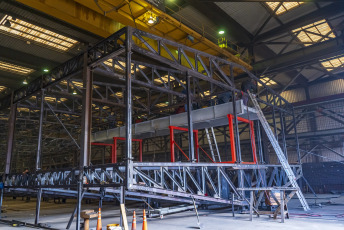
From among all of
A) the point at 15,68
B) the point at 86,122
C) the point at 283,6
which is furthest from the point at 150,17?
the point at 15,68

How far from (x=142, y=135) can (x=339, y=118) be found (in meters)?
16.7

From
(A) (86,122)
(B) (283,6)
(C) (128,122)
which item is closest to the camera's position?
(C) (128,122)

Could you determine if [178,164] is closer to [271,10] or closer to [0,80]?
[271,10]

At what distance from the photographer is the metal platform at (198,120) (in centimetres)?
1392

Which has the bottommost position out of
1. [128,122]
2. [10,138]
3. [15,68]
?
[128,122]

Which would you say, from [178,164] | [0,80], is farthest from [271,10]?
[0,80]

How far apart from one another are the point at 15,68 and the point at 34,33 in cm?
518

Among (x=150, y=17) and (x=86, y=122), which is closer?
(x=86, y=122)

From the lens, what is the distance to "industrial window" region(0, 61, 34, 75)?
19.0 meters

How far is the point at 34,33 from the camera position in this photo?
630 inches

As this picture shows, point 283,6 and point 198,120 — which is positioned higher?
point 283,6

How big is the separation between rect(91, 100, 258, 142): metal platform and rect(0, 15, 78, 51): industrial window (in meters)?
6.81

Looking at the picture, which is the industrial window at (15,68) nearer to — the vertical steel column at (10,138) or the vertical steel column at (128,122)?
the vertical steel column at (10,138)

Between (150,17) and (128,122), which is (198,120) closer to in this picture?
(150,17)
